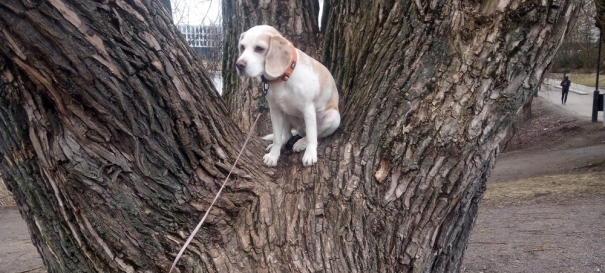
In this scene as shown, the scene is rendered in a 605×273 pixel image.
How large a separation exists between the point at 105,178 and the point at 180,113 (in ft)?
1.41

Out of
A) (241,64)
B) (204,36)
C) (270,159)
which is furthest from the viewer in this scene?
(204,36)

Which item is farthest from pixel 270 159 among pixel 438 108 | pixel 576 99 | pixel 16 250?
pixel 576 99

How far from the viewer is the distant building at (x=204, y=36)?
9.27 meters

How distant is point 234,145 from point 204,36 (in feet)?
24.9

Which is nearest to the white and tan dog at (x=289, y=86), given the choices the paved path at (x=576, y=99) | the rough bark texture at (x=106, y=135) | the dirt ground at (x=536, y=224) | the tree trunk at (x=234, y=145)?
the tree trunk at (x=234, y=145)

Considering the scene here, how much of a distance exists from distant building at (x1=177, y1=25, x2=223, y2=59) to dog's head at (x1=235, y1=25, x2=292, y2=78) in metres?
6.33

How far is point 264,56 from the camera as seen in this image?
9.14 ft

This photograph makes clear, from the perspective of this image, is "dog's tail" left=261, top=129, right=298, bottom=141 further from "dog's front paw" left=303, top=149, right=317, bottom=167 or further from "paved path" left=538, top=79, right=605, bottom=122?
"paved path" left=538, top=79, right=605, bottom=122

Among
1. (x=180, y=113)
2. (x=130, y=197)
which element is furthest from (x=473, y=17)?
(x=130, y=197)

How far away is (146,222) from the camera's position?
2197mm

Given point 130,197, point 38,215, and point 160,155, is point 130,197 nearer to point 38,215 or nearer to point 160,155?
point 160,155

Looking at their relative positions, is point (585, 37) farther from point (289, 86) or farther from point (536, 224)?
point (289, 86)

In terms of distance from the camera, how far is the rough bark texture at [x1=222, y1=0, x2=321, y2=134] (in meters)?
3.64

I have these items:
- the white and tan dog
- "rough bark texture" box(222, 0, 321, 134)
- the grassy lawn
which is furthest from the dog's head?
the grassy lawn
